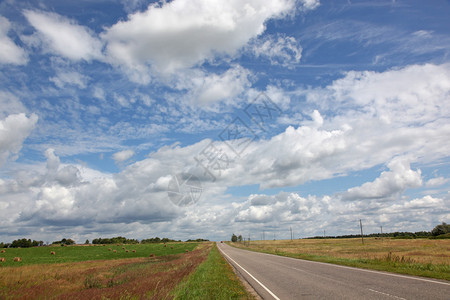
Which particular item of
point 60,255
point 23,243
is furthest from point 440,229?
point 23,243

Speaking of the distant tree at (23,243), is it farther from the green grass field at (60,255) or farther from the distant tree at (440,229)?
the distant tree at (440,229)

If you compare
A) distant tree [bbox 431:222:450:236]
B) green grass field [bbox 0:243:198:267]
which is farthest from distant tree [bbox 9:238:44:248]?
distant tree [bbox 431:222:450:236]

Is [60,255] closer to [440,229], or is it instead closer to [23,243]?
[23,243]

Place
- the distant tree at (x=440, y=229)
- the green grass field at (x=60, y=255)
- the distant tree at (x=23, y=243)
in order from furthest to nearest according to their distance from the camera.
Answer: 1. the distant tree at (x=440, y=229)
2. the distant tree at (x=23, y=243)
3. the green grass field at (x=60, y=255)

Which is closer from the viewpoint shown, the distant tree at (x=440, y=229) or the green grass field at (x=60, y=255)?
the green grass field at (x=60, y=255)

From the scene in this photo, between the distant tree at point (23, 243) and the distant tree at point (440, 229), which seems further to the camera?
the distant tree at point (440, 229)

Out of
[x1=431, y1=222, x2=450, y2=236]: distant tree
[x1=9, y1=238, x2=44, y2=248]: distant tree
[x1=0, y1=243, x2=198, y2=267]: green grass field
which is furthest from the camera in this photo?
[x1=431, y1=222, x2=450, y2=236]: distant tree

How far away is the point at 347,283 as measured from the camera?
13.0m

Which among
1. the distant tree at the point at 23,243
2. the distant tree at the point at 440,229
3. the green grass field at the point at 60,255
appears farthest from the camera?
the distant tree at the point at 440,229

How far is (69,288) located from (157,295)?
280 inches

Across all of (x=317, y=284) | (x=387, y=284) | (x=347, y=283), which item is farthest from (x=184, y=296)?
(x=387, y=284)

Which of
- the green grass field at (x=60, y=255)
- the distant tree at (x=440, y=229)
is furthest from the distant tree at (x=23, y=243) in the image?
the distant tree at (x=440, y=229)

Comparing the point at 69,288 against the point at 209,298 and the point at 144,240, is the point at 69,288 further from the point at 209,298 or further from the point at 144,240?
the point at 144,240

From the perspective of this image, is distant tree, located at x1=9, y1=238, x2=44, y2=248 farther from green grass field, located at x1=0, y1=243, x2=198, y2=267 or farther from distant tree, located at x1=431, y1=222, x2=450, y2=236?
distant tree, located at x1=431, y1=222, x2=450, y2=236
